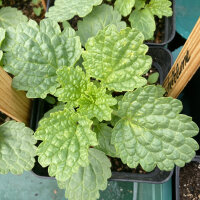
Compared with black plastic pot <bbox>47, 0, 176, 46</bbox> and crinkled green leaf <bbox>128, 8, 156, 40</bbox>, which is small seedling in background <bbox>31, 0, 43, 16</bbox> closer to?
crinkled green leaf <bbox>128, 8, 156, 40</bbox>

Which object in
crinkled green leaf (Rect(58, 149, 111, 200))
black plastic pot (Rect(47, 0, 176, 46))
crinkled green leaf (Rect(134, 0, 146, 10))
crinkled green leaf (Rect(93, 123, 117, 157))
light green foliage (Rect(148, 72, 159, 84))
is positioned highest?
crinkled green leaf (Rect(134, 0, 146, 10))

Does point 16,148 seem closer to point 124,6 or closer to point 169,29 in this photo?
point 124,6

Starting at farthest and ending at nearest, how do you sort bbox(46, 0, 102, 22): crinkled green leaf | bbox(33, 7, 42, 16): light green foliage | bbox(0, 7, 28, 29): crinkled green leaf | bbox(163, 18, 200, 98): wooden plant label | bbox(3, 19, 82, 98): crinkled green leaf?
1. bbox(33, 7, 42, 16): light green foliage
2. bbox(0, 7, 28, 29): crinkled green leaf
3. bbox(46, 0, 102, 22): crinkled green leaf
4. bbox(3, 19, 82, 98): crinkled green leaf
5. bbox(163, 18, 200, 98): wooden plant label

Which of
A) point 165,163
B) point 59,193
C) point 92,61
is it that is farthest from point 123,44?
point 59,193

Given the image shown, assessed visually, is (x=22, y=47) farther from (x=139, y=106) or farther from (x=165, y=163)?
(x=165, y=163)

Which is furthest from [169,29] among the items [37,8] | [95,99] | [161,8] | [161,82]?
[37,8]

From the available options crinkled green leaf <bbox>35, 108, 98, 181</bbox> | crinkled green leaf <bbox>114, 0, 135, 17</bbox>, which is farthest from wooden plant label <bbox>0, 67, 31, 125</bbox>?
crinkled green leaf <bbox>114, 0, 135, 17</bbox>

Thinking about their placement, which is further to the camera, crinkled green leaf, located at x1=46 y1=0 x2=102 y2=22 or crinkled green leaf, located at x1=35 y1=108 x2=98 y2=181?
crinkled green leaf, located at x1=46 y1=0 x2=102 y2=22
